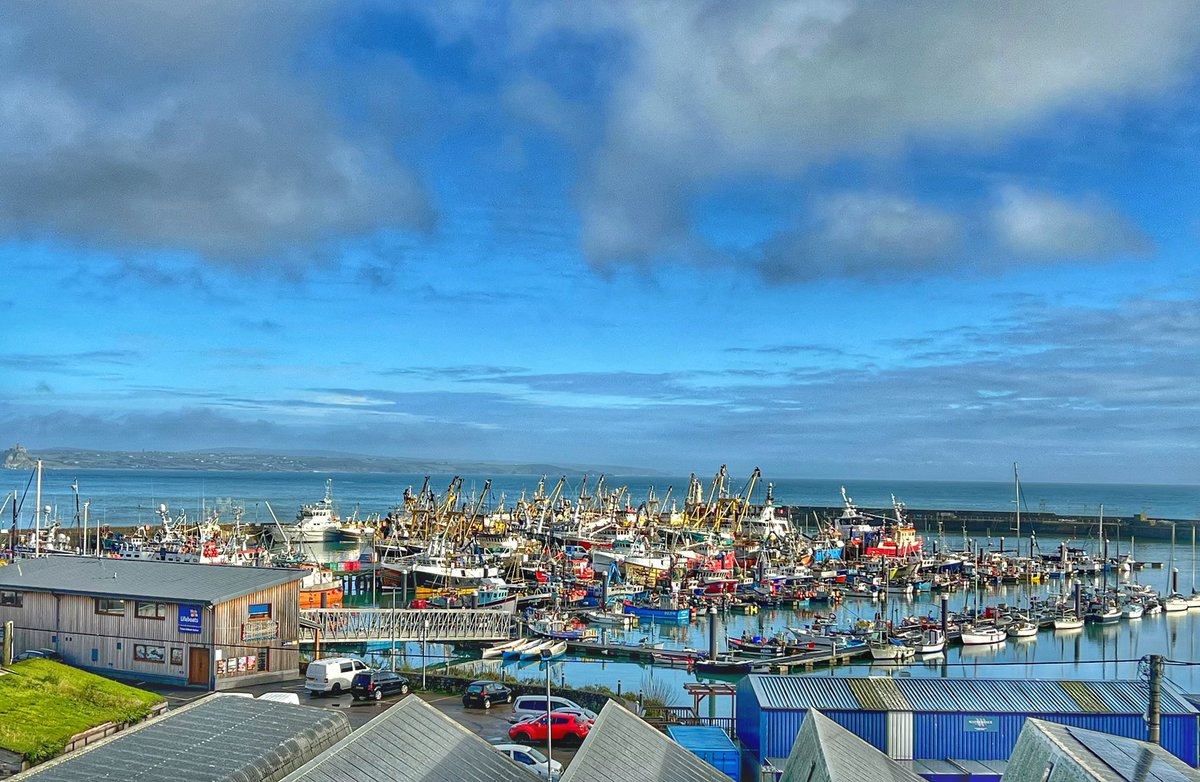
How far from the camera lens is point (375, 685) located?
25625 millimetres

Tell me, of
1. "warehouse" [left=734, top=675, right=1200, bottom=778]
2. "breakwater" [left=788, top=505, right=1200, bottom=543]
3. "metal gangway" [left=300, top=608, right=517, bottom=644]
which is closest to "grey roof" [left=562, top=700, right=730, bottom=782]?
"warehouse" [left=734, top=675, right=1200, bottom=778]

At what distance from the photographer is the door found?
26344 millimetres

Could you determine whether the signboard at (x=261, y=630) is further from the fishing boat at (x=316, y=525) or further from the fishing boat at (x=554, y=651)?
the fishing boat at (x=316, y=525)

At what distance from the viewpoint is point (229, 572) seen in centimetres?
2891

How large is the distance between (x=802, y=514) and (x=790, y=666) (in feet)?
373

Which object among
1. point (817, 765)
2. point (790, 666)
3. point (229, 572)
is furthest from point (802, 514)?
point (817, 765)

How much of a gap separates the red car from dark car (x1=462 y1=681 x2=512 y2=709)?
3.52 meters

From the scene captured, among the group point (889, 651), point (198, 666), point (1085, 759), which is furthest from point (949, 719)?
point (889, 651)

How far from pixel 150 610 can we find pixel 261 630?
293 cm

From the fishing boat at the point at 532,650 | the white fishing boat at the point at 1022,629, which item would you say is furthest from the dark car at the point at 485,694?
the white fishing boat at the point at 1022,629

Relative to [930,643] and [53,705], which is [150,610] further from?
[930,643]

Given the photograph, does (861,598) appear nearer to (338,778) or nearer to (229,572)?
(229,572)

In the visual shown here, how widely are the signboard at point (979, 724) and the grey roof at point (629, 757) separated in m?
7.36

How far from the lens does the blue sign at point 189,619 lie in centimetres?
2641
